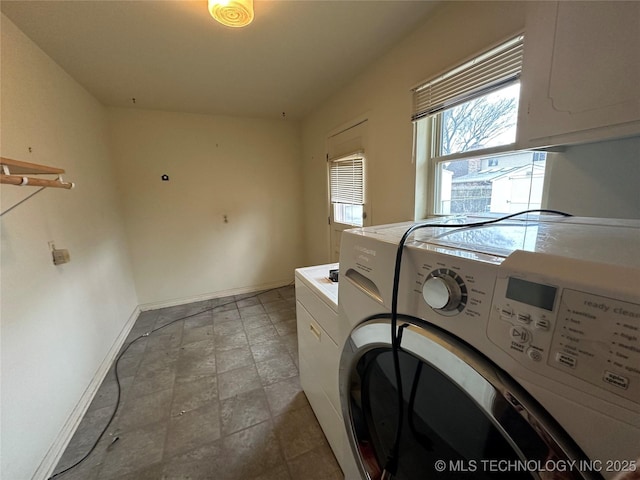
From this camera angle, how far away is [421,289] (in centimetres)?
50

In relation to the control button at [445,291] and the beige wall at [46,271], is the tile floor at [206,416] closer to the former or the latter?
the beige wall at [46,271]

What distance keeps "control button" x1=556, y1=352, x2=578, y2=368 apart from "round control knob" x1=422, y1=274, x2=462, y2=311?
5.3 inches

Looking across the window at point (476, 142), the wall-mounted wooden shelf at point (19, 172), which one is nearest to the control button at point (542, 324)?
the window at point (476, 142)

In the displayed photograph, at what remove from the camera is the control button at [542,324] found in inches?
13.1

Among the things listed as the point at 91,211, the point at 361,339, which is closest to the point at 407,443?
the point at 361,339

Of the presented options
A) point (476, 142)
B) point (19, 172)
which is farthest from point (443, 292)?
point (19, 172)

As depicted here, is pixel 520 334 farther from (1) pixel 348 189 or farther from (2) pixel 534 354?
(1) pixel 348 189

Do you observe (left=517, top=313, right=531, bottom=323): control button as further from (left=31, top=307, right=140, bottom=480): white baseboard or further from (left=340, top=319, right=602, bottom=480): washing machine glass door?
(left=31, top=307, right=140, bottom=480): white baseboard

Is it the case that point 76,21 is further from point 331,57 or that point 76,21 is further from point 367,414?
point 367,414

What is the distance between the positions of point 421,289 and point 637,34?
795 mm

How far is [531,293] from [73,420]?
90.6 inches

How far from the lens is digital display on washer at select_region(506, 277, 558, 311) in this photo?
1.09ft

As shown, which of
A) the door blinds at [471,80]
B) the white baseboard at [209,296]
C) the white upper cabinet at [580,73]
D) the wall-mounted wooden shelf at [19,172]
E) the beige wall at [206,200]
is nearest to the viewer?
the white upper cabinet at [580,73]

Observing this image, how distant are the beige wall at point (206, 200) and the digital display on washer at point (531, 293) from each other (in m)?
3.23
